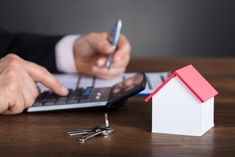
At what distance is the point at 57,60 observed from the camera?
2.17 meters

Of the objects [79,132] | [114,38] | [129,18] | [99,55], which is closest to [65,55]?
[99,55]

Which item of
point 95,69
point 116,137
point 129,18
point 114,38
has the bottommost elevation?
point 116,137

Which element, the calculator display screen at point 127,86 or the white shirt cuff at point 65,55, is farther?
the white shirt cuff at point 65,55

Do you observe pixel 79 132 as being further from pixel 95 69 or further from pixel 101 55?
pixel 101 55

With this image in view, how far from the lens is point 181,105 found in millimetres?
1173

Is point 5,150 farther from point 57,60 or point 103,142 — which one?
point 57,60

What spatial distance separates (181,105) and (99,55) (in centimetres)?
100

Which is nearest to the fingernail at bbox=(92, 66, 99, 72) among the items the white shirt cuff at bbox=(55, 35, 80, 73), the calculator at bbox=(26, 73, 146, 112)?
the white shirt cuff at bbox=(55, 35, 80, 73)

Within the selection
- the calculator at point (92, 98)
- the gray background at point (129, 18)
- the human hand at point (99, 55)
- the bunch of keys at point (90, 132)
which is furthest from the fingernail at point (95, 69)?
the gray background at point (129, 18)

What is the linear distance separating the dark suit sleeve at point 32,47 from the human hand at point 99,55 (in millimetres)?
108

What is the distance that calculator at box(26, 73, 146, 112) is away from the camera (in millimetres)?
1417

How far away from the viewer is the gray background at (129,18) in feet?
13.0

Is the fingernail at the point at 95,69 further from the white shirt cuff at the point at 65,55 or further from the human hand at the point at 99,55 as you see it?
the white shirt cuff at the point at 65,55

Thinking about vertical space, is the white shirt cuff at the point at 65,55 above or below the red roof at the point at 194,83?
above
